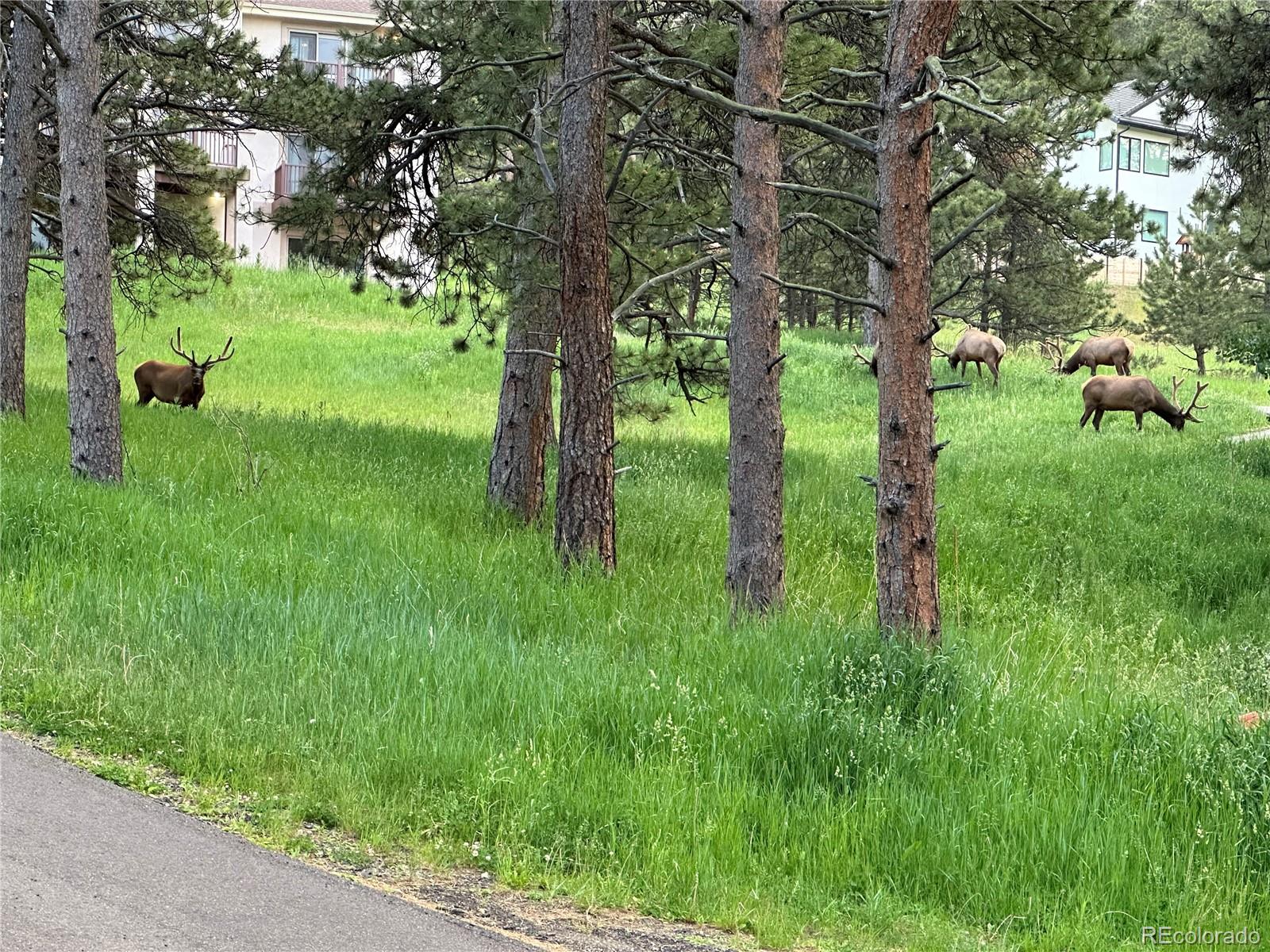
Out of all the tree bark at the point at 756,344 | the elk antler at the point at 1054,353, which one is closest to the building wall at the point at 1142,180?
the elk antler at the point at 1054,353

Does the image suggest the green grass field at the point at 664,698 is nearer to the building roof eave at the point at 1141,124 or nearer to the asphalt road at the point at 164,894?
the asphalt road at the point at 164,894

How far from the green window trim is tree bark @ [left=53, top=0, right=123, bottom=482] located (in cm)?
5771

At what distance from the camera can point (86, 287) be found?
12.6 meters

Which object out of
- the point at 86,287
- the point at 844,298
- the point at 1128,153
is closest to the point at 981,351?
the point at 86,287

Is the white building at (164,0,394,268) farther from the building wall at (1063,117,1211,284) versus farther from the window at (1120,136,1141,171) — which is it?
the window at (1120,136,1141,171)

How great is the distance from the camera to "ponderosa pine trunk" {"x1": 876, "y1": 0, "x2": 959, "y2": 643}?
753 cm

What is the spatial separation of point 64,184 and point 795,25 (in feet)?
24.2

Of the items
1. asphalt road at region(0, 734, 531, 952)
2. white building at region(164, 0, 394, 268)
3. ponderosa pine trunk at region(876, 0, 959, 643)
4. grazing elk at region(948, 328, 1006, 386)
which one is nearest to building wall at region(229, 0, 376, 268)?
white building at region(164, 0, 394, 268)

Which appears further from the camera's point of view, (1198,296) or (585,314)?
(1198,296)

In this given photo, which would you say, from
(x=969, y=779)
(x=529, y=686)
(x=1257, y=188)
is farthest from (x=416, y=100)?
(x=1257, y=188)

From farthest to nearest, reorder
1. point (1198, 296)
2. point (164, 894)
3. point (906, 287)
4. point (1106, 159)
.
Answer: point (1106, 159) → point (1198, 296) → point (906, 287) → point (164, 894)

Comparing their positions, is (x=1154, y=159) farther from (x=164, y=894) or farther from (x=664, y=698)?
(x=164, y=894)

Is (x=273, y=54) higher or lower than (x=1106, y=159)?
lower

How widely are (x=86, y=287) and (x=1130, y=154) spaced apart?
57525 millimetres
